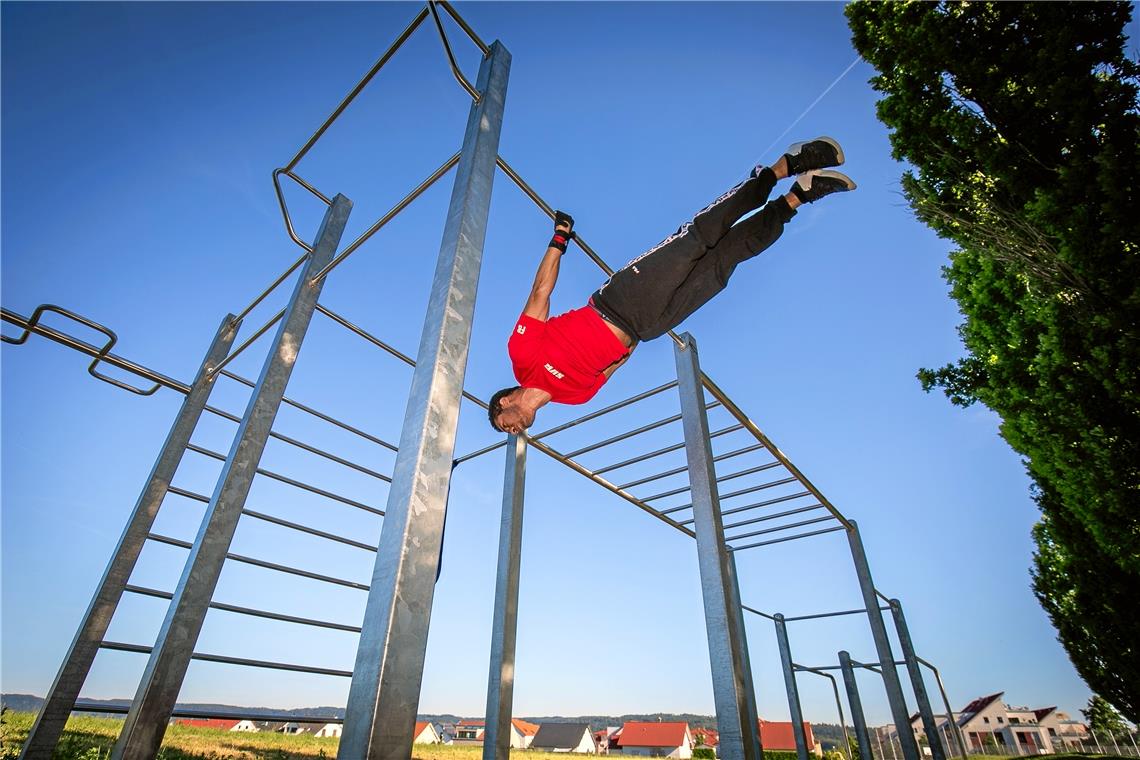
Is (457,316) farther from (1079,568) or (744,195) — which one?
(1079,568)

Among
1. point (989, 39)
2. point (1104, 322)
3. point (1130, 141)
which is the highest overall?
point (989, 39)

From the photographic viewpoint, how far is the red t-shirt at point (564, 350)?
2.88 meters

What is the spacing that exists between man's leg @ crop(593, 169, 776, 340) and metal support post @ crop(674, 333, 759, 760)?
80cm

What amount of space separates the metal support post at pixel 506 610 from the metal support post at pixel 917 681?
5894 mm

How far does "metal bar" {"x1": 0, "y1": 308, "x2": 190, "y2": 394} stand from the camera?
2936 millimetres

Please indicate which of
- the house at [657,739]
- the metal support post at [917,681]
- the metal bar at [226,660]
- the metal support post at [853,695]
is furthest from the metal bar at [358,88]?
the house at [657,739]

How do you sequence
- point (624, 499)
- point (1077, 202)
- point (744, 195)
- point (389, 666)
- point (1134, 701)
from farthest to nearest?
point (1134, 701), point (624, 499), point (1077, 202), point (744, 195), point (389, 666)

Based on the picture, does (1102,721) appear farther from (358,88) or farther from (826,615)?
(358,88)

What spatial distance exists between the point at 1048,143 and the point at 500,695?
648 centimetres

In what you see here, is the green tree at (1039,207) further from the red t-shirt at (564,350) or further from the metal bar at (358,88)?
the metal bar at (358,88)

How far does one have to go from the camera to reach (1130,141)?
150 inches

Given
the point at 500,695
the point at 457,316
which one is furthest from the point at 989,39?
the point at 500,695

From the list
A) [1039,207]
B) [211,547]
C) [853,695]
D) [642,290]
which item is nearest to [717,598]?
[642,290]

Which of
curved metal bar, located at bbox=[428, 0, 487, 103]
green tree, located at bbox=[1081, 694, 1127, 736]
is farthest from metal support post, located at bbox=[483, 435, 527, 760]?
green tree, located at bbox=[1081, 694, 1127, 736]
